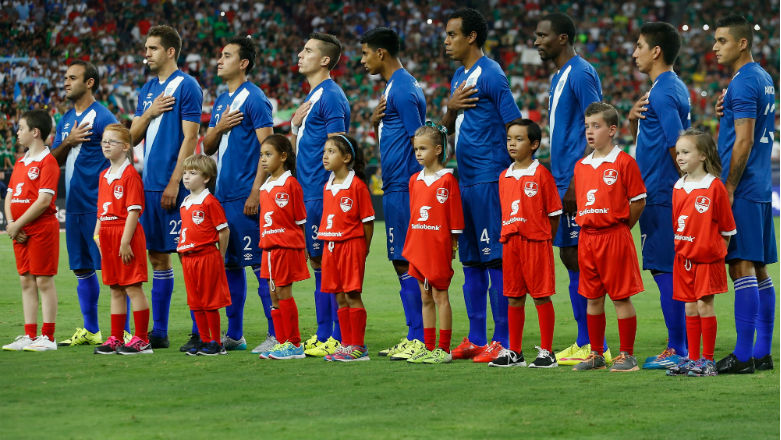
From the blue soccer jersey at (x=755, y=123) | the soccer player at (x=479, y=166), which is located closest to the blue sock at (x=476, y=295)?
the soccer player at (x=479, y=166)

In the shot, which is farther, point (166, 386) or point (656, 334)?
point (656, 334)

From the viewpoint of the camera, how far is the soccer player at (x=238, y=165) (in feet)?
27.3

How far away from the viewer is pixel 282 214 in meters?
→ 7.74

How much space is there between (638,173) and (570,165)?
0.67 metres

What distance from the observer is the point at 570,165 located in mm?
7531

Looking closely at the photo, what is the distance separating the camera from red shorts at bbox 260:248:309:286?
7738mm

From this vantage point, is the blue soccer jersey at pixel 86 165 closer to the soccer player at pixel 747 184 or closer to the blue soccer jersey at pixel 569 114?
the blue soccer jersey at pixel 569 114

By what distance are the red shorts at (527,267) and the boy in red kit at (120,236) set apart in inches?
104

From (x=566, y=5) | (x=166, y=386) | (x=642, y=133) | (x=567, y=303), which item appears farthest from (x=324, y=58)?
(x=566, y=5)

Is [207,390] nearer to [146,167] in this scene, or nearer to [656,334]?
[146,167]

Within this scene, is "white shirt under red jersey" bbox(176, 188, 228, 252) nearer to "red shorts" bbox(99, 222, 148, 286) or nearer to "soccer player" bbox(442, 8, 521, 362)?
"red shorts" bbox(99, 222, 148, 286)

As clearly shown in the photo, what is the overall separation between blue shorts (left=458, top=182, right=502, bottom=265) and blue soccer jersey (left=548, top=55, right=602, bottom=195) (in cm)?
46

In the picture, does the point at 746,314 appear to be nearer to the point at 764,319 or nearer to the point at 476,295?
the point at 764,319

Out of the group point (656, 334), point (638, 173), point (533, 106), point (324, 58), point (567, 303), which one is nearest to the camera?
point (638, 173)
